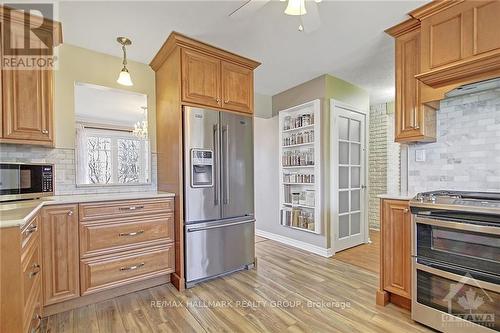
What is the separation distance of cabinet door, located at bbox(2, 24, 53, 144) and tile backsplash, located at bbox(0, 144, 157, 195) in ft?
0.81

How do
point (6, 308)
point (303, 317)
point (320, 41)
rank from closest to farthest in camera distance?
point (6, 308) → point (303, 317) → point (320, 41)

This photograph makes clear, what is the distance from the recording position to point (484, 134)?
2055 mm

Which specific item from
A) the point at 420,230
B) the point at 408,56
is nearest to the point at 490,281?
the point at 420,230

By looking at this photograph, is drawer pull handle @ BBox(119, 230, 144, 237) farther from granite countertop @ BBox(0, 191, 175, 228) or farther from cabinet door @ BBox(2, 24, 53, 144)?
cabinet door @ BBox(2, 24, 53, 144)

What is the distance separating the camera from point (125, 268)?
2.35m

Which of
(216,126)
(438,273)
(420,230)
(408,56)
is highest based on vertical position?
(408,56)

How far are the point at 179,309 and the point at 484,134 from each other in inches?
118

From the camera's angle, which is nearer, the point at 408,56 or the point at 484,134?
the point at 484,134

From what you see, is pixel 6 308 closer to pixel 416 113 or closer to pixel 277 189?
pixel 416 113

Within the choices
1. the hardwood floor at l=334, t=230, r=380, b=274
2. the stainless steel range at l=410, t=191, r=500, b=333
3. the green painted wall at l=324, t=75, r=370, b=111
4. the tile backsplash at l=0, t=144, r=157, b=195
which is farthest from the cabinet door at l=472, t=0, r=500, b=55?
the tile backsplash at l=0, t=144, r=157, b=195

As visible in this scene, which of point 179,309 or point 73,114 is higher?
point 73,114

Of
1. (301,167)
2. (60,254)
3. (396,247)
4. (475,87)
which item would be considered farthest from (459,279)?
(60,254)

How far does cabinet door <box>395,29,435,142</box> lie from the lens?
87.5 inches

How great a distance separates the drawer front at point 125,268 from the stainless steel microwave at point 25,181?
31.0 inches
